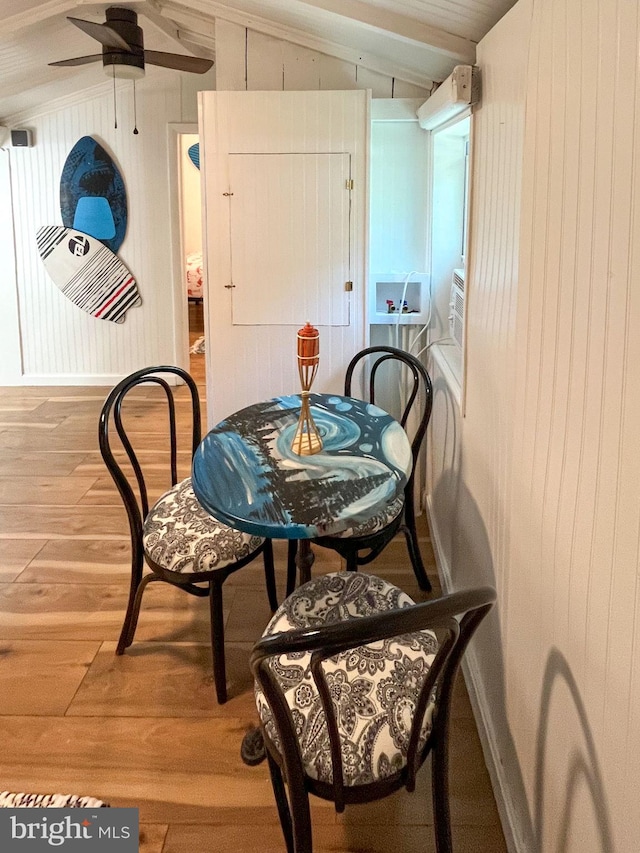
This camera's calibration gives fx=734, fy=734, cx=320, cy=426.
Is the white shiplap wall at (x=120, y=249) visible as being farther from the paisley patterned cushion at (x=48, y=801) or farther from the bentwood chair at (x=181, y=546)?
the paisley patterned cushion at (x=48, y=801)

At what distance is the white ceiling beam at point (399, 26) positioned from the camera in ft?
7.80

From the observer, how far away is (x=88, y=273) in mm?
5434

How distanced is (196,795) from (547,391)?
1286 mm

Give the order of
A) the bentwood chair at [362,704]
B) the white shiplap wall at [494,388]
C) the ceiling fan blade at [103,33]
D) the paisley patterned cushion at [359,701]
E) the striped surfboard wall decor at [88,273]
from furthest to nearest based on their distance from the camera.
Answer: the striped surfboard wall decor at [88,273] < the ceiling fan blade at [103,33] < the white shiplap wall at [494,388] < the paisley patterned cushion at [359,701] < the bentwood chair at [362,704]

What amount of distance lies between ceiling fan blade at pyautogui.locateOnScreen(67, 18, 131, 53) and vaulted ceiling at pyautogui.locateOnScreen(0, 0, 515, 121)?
293 mm

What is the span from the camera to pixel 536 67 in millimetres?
1476

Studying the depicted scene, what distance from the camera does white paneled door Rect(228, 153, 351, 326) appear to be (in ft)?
10.3

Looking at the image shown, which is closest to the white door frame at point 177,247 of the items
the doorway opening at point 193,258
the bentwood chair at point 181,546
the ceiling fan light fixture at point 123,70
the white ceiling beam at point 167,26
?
the doorway opening at point 193,258

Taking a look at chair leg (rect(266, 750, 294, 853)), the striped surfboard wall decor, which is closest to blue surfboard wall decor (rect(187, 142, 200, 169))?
the striped surfboard wall decor

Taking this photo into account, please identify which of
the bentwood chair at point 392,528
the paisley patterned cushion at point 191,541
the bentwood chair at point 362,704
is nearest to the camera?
the bentwood chair at point 362,704

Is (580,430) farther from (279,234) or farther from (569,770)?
(279,234)

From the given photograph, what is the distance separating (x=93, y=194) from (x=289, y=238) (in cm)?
274

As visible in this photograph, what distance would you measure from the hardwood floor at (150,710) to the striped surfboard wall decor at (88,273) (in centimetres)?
248

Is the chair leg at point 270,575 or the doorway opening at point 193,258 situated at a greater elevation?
the doorway opening at point 193,258
